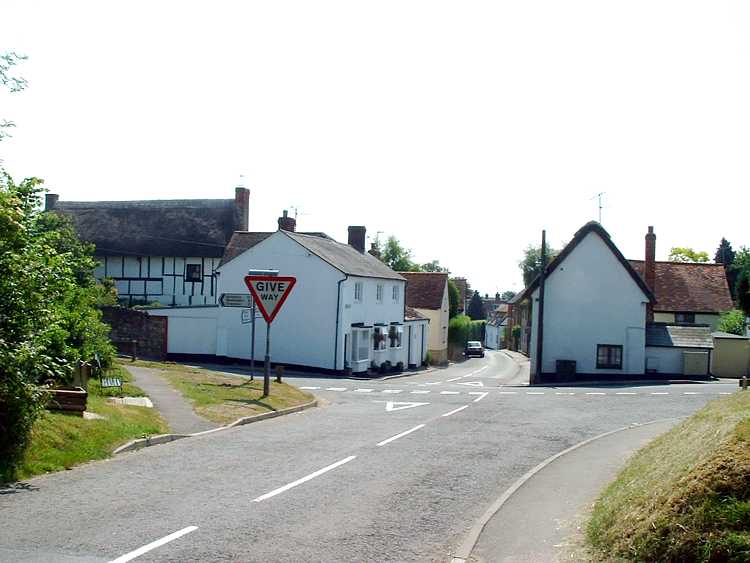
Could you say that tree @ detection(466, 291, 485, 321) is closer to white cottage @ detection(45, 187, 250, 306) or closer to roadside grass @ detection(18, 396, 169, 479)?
white cottage @ detection(45, 187, 250, 306)

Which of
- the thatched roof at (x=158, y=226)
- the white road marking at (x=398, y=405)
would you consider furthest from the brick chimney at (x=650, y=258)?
the white road marking at (x=398, y=405)

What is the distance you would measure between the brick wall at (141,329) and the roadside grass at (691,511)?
3407 centimetres

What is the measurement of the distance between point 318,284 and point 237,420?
24590mm

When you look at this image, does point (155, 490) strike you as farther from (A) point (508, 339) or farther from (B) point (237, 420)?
(A) point (508, 339)

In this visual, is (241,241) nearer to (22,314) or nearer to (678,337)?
(678,337)

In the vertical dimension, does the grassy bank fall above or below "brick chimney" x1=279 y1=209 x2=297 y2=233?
below

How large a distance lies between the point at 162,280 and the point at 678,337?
3203cm

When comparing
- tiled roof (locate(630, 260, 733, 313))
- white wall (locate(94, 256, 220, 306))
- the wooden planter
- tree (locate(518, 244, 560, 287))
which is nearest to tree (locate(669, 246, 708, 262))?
tree (locate(518, 244, 560, 287))

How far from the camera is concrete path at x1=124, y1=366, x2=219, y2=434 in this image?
54.4 ft

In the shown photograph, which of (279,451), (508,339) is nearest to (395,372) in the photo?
(279,451)

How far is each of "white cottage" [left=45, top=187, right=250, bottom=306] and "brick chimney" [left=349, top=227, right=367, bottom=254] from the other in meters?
7.61

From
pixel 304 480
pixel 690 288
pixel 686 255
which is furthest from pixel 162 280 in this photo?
pixel 686 255

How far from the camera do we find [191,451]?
13977mm

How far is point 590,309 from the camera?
44969mm
